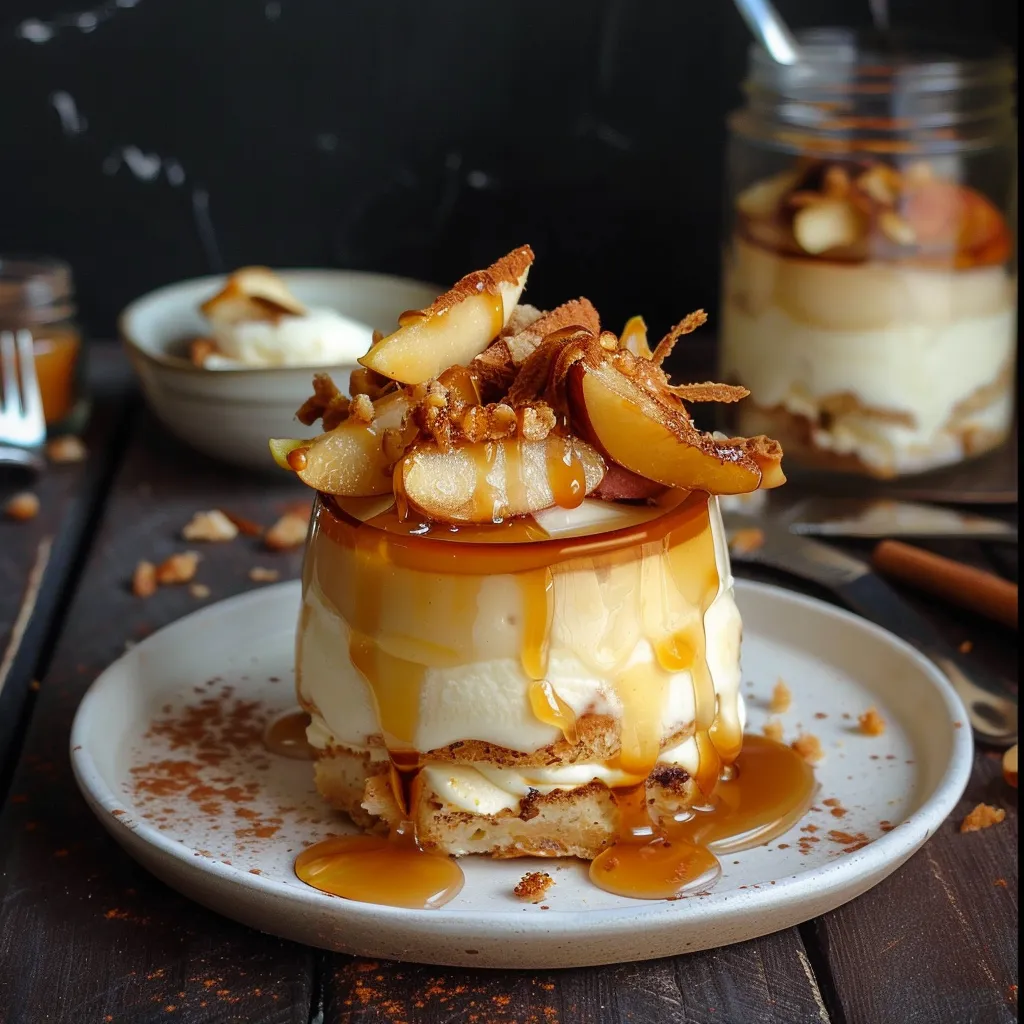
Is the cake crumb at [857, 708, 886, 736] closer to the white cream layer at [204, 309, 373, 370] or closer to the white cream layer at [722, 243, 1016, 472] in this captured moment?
the white cream layer at [722, 243, 1016, 472]

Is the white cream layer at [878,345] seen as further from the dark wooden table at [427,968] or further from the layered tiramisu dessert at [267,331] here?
the dark wooden table at [427,968]

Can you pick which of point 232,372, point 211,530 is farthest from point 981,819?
point 232,372

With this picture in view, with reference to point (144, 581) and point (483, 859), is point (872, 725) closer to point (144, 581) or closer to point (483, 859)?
point (483, 859)

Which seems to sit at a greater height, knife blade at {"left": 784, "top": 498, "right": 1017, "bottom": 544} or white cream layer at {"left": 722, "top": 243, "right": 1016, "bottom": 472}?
white cream layer at {"left": 722, "top": 243, "right": 1016, "bottom": 472}

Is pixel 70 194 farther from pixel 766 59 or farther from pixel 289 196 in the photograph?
pixel 766 59

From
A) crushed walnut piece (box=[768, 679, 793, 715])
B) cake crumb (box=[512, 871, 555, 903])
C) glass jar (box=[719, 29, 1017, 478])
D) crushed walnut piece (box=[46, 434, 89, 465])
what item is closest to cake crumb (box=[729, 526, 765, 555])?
glass jar (box=[719, 29, 1017, 478])
